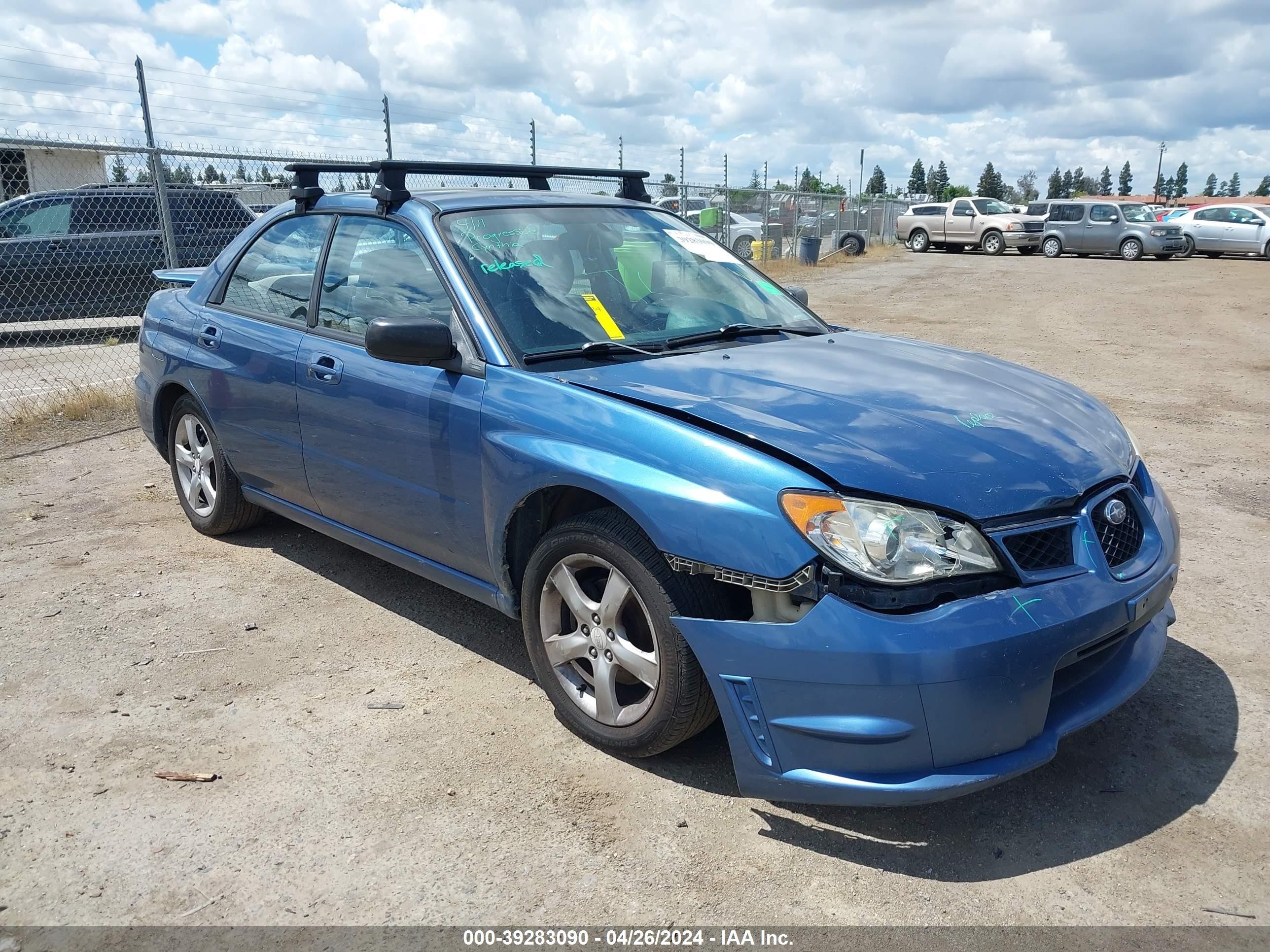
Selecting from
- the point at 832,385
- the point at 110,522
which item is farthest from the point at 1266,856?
the point at 110,522

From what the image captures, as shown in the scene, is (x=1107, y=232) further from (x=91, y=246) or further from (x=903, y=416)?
(x=903, y=416)

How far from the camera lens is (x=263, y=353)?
4.38 meters

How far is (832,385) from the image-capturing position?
324 cm

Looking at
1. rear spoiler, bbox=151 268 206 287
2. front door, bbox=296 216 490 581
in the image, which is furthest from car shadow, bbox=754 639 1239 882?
rear spoiler, bbox=151 268 206 287

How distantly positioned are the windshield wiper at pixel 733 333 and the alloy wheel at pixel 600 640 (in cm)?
94

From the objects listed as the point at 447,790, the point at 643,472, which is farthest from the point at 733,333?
the point at 447,790

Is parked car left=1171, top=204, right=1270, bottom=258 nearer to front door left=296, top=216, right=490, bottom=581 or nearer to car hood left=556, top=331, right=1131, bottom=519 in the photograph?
car hood left=556, top=331, right=1131, bottom=519

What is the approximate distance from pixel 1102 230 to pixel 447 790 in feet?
101

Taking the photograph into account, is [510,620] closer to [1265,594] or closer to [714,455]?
[714,455]

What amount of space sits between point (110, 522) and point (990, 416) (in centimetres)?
469

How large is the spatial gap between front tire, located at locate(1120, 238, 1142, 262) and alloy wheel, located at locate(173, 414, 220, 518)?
2915 cm

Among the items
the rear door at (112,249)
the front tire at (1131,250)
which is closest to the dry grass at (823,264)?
the front tire at (1131,250)

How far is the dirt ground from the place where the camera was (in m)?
2.57

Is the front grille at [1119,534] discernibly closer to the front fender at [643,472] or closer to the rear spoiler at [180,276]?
the front fender at [643,472]
